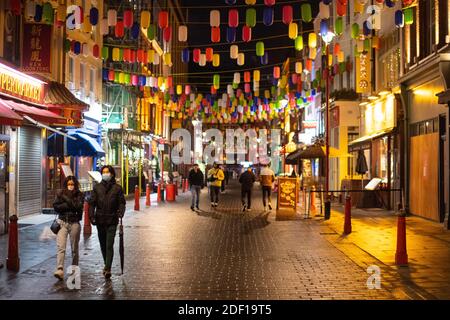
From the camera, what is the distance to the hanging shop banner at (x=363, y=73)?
1169 inches

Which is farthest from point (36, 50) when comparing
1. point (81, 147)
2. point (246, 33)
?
point (246, 33)

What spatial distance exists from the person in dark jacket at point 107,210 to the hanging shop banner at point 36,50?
34.8 feet

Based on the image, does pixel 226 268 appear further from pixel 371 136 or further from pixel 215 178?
pixel 371 136

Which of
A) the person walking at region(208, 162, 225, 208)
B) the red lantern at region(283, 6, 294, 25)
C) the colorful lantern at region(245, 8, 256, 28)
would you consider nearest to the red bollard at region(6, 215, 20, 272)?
the colorful lantern at region(245, 8, 256, 28)

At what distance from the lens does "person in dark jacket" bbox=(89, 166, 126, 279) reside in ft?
34.7

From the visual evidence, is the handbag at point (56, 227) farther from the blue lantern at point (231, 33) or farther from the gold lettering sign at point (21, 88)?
the blue lantern at point (231, 33)

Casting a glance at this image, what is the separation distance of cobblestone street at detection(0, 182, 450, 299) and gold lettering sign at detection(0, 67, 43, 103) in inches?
155

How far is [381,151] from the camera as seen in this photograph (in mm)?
27938

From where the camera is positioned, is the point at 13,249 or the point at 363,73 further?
the point at 363,73

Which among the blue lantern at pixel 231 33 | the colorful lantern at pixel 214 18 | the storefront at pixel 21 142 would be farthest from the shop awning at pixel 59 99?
the blue lantern at pixel 231 33

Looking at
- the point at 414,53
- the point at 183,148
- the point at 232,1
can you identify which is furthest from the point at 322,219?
the point at 183,148

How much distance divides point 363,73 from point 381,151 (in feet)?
13.9

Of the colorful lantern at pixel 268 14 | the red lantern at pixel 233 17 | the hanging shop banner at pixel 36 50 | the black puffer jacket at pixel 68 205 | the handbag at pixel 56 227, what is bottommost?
the handbag at pixel 56 227

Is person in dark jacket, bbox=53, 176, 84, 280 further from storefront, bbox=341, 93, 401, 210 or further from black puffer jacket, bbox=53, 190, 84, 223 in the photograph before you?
storefront, bbox=341, 93, 401, 210
